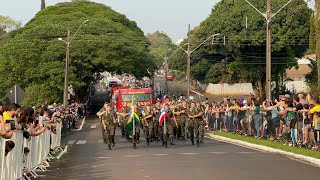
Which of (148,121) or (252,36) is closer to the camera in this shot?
(148,121)

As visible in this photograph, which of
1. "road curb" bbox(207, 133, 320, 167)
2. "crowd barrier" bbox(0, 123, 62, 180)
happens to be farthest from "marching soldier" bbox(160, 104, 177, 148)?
"crowd barrier" bbox(0, 123, 62, 180)

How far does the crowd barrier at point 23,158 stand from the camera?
14.1 m

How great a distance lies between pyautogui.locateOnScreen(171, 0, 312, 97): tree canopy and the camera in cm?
7862

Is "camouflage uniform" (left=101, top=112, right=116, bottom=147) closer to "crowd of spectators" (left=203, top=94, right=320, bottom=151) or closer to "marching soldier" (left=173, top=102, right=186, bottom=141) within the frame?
"marching soldier" (left=173, top=102, right=186, bottom=141)

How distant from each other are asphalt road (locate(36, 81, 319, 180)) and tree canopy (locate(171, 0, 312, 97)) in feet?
171

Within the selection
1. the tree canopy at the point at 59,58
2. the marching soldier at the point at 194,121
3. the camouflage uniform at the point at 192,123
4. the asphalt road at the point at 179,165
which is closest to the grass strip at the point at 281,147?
the asphalt road at the point at 179,165

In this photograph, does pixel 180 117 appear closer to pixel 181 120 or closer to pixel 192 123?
pixel 181 120

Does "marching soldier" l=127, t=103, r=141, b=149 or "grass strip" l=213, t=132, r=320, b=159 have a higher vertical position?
"marching soldier" l=127, t=103, r=141, b=149

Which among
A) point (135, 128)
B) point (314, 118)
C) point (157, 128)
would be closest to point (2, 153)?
point (314, 118)

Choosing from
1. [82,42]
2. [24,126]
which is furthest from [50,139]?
[82,42]

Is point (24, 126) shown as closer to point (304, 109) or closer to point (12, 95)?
point (304, 109)

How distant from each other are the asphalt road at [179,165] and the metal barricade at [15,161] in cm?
168

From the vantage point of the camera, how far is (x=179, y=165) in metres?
19.8

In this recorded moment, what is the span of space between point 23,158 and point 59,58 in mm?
58299
